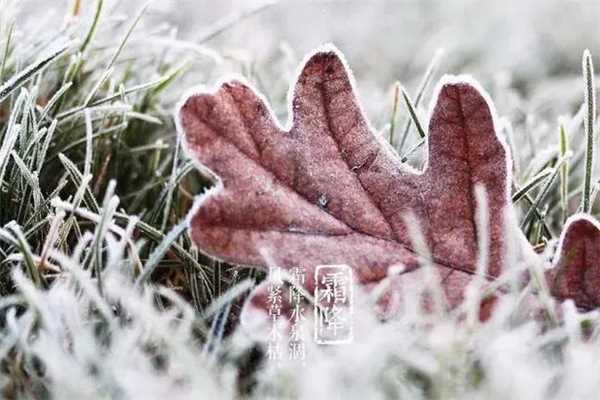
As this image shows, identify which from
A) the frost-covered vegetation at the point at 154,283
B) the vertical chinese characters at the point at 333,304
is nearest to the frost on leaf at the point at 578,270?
the frost-covered vegetation at the point at 154,283

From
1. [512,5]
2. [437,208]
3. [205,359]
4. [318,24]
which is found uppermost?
[512,5]

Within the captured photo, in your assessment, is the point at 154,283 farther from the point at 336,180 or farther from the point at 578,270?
the point at 578,270

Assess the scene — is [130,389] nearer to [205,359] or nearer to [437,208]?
[205,359]

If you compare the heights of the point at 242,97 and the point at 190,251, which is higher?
the point at 242,97

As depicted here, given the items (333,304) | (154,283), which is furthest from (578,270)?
(154,283)

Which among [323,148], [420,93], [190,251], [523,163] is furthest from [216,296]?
[523,163]

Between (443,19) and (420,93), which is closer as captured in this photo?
(420,93)

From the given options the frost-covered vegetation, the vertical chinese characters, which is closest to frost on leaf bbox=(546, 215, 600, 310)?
the frost-covered vegetation
